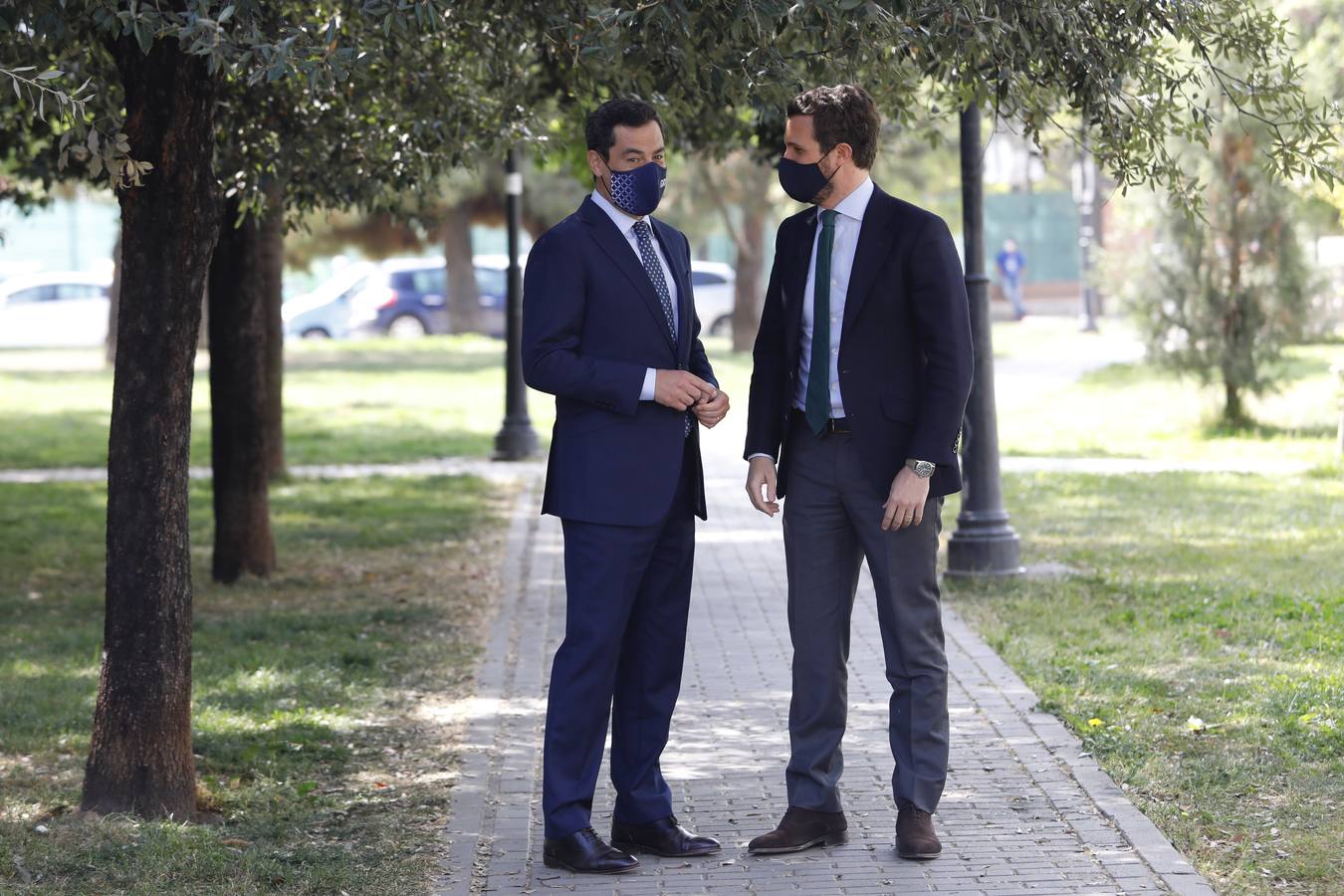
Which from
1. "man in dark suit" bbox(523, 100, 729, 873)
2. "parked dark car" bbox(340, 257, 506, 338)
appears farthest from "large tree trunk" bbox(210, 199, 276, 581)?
"parked dark car" bbox(340, 257, 506, 338)

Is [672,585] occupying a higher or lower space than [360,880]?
higher

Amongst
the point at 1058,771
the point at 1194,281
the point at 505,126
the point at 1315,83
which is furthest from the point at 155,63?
the point at 1315,83

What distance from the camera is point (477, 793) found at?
592cm

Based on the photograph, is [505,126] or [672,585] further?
[505,126]

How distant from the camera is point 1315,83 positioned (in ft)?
64.2

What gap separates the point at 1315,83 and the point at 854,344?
16604 millimetres

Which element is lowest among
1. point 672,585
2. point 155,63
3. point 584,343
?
point 672,585

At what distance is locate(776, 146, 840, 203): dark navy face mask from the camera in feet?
15.8

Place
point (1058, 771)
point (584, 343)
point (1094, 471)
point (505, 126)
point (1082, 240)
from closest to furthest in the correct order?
point (584, 343) → point (1058, 771) → point (505, 126) → point (1094, 471) → point (1082, 240)

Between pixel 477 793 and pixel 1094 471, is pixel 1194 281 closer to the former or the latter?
pixel 1094 471

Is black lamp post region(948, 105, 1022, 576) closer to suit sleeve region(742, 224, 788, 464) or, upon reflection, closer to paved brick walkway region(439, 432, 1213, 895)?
paved brick walkway region(439, 432, 1213, 895)

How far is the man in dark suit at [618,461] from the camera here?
4.76 m

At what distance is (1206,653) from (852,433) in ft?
11.6

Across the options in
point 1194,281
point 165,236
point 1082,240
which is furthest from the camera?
point 1082,240
